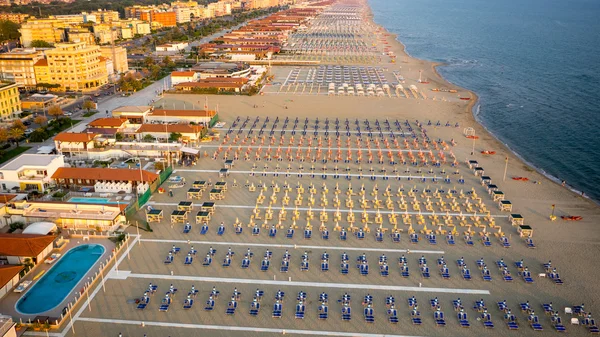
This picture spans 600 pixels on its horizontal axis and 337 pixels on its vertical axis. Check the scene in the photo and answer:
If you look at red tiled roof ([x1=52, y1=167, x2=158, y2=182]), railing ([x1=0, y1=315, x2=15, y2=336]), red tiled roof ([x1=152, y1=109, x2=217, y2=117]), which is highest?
red tiled roof ([x1=152, y1=109, x2=217, y2=117])

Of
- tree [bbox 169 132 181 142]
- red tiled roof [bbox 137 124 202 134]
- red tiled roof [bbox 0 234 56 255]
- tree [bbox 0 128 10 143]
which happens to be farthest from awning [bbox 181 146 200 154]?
tree [bbox 0 128 10 143]

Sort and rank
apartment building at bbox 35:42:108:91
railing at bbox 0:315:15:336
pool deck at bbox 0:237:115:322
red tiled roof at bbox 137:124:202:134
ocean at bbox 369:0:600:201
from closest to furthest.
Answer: railing at bbox 0:315:15:336
pool deck at bbox 0:237:115:322
red tiled roof at bbox 137:124:202:134
ocean at bbox 369:0:600:201
apartment building at bbox 35:42:108:91

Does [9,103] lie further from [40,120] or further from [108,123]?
[108,123]

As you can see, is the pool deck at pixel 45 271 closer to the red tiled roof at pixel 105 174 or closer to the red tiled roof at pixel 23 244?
the red tiled roof at pixel 23 244

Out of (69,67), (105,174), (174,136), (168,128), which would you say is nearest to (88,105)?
(69,67)

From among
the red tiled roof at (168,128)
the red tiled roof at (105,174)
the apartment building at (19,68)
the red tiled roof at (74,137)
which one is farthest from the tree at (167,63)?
the red tiled roof at (105,174)

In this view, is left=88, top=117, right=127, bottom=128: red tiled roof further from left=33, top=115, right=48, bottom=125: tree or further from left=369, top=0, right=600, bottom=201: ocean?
Result: left=369, top=0, right=600, bottom=201: ocean

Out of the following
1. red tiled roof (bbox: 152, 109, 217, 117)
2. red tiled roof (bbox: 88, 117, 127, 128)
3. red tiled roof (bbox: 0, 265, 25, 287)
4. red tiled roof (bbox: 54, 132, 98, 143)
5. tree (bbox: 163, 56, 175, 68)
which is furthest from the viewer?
tree (bbox: 163, 56, 175, 68)
